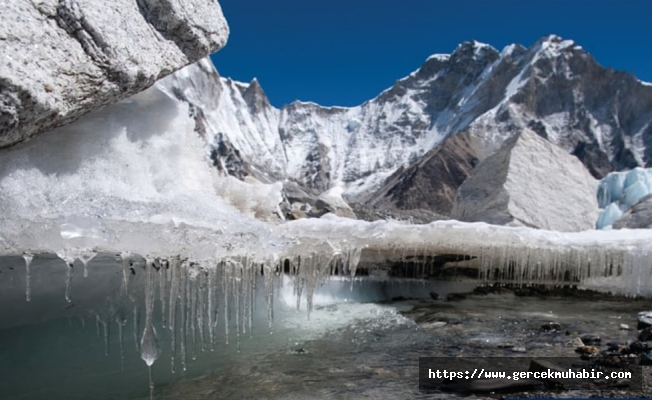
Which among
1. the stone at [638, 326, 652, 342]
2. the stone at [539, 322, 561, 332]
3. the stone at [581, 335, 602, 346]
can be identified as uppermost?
the stone at [638, 326, 652, 342]

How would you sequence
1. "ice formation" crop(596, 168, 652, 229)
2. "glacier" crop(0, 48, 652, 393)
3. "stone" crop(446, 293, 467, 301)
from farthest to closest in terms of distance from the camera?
"ice formation" crop(596, 168, 652, 229) < "stone" crop(446, 293, 467, 301) < "glacier" crop(0, 48, 652, 393)

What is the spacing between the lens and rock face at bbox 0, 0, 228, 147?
17.3 feet

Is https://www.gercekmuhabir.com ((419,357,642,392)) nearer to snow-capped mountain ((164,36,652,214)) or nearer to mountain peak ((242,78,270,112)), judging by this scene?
snow-capped mountain ((164,36,652,214))

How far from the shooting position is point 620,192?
31562mm

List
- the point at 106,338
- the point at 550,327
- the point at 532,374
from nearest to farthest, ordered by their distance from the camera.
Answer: the point at 532,374, the point at 106,338, the point at 550,327

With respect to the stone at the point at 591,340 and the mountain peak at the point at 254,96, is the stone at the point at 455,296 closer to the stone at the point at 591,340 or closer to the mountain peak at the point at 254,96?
the stone at the point at 591,340

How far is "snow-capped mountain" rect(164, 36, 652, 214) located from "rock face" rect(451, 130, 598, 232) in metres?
75.3

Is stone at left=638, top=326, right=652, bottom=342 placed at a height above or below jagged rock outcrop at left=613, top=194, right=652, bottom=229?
below

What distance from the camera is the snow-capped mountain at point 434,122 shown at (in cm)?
11025

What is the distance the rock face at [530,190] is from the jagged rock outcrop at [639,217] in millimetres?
1842

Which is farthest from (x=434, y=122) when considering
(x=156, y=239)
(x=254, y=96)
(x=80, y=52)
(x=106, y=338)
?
(x=156, y=239)

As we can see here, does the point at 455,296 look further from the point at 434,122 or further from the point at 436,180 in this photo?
the point at 434,122

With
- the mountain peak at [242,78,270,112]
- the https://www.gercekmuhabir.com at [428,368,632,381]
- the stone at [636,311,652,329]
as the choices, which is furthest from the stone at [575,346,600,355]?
the mountain peak at [242,78,270,112]

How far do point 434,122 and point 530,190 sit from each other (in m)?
158
